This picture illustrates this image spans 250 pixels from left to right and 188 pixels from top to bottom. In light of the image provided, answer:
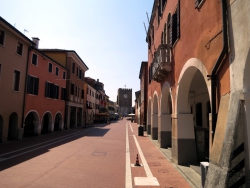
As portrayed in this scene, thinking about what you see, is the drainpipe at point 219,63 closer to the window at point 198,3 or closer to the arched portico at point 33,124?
the window at point 198,3

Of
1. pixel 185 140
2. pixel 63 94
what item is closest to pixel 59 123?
pixel 63 94

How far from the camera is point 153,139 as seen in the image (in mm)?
18141

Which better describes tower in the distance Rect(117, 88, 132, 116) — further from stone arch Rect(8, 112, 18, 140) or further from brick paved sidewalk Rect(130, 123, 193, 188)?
brick paved sidewalk Rect(130, 123, 193, 188)

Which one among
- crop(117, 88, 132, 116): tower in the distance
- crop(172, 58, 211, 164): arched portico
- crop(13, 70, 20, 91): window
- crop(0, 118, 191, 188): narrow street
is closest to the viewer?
crop(0, 118, 191, 188): narrow street

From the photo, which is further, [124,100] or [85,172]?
[124,100]

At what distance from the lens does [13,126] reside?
17.2 meters

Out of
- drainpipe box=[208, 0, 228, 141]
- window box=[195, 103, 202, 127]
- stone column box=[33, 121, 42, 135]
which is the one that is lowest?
stone column box=[33, 121, 42, 135]

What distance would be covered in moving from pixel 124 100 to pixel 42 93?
3338 inches


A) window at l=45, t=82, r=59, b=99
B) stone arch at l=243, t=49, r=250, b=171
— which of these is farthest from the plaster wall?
stone arch at l=243, t=49, r=250, b=171

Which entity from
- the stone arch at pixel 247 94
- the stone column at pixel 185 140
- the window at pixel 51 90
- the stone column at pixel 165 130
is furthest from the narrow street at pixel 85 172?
the window at pixel 51 90

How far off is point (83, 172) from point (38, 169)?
6.21 feet

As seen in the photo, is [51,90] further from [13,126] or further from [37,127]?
[13,126]

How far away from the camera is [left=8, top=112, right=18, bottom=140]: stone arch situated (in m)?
17.1

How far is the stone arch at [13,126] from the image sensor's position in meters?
17.1
